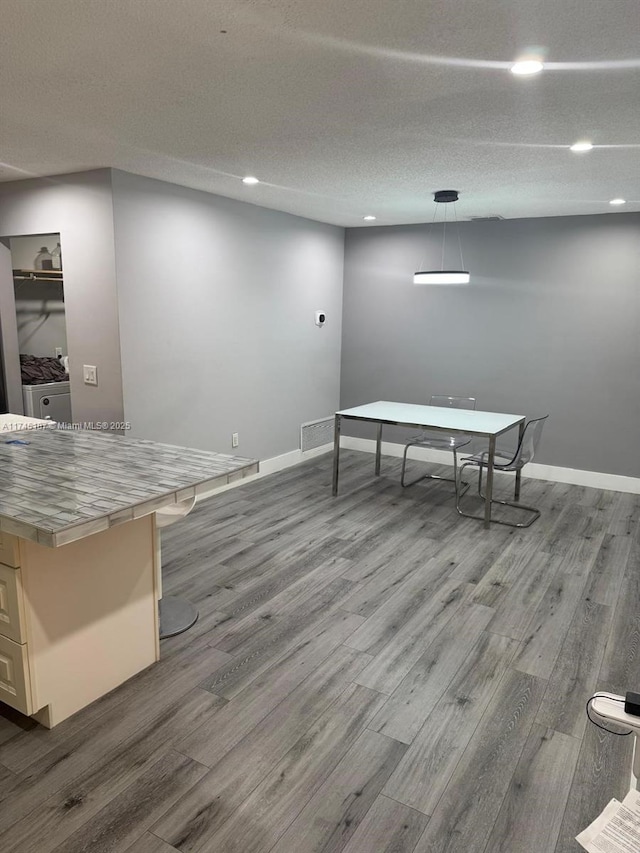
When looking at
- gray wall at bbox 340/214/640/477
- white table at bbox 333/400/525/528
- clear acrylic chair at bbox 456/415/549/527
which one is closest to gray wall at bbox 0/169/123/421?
white table at bbox 333/400/525/528

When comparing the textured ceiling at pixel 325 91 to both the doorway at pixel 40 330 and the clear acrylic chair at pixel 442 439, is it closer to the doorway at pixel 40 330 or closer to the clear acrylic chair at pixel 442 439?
the doorway at pixel 40 330

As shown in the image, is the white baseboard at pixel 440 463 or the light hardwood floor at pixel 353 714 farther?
the white baseboard at pixel 440 463

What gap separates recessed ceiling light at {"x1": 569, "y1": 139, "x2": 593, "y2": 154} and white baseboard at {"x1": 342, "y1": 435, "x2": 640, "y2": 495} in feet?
10.1

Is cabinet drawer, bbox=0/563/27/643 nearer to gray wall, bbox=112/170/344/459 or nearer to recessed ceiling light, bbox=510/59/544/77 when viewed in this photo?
gray wall, bbox=112/170/344/459

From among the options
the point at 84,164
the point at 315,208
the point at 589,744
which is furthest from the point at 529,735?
the point at 315,208

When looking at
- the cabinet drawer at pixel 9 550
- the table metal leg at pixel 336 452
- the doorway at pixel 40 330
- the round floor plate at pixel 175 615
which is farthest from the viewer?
the doorway at pixel 40 330

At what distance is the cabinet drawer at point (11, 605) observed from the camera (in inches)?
75.5

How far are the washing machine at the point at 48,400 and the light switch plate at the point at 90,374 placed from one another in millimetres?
882

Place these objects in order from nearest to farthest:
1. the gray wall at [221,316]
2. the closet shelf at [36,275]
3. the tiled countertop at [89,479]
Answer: the tiled countertop at [89,479] → the gray wall at [221,316] → the closet shelf at [36,275]

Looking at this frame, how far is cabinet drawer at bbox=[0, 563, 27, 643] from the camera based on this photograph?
192 centimetres

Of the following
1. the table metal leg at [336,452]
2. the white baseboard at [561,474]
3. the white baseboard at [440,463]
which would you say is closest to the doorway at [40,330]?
the white baseboard at [440,463]

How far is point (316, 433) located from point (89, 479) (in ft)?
12.9

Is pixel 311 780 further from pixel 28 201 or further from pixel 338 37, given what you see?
pixel 28 201

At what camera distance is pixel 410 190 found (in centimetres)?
394
